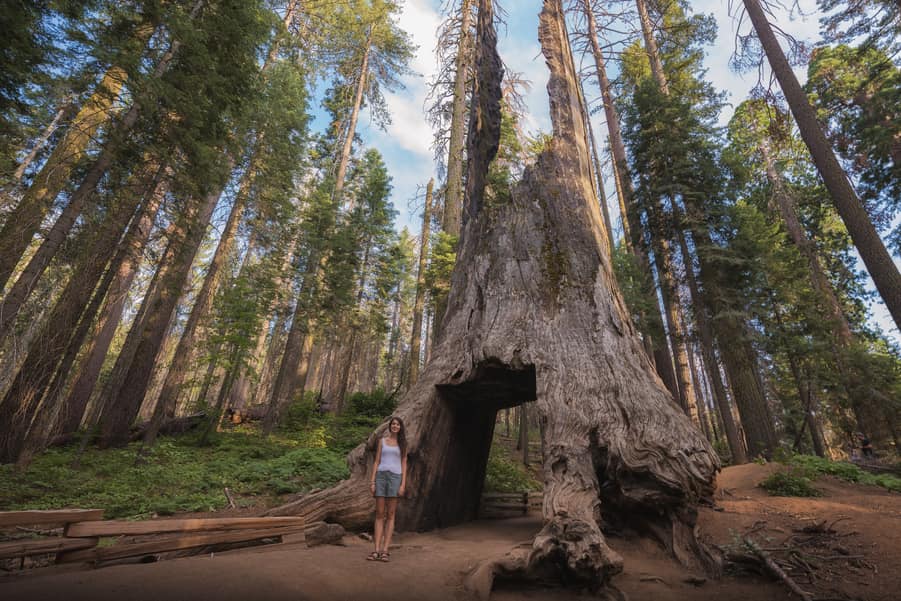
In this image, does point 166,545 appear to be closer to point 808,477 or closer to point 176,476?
point 176,476

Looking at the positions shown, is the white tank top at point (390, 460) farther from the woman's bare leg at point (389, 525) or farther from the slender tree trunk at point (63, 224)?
the slender tree trunk at point (63, 224)

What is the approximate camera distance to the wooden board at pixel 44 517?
2.86 meters

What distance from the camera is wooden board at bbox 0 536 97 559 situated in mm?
3245

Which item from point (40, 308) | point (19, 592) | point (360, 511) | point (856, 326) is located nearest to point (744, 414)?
point (360, 511)

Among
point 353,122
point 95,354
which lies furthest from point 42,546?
point 353,122

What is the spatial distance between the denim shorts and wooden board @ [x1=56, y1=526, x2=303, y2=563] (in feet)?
4.07

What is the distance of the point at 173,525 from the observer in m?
4.07

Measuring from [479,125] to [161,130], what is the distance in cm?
778

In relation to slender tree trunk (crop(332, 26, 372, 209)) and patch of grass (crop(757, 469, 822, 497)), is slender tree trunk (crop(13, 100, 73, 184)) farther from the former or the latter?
patch of grass (crop(757, 469, 822, 497))

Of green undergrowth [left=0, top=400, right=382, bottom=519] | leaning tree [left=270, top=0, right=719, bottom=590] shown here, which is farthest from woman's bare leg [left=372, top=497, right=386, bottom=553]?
green undergrowth [left=0, top=400, right=382, bottom=519]

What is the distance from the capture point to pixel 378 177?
66.3 ft

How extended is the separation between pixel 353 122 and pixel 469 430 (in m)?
21.2

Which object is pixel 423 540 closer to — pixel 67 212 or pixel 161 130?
pixel 67 212

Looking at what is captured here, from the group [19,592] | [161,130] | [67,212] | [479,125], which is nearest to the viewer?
[19,592]
